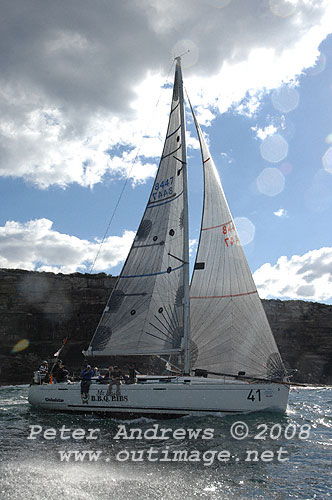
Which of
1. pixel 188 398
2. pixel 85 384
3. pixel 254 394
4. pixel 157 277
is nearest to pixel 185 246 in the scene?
pixel 157 277

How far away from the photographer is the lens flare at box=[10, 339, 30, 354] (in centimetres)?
3868

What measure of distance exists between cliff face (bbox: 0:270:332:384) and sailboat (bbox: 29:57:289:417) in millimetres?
24893

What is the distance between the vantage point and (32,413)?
1550cm

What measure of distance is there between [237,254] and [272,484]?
9.12 meters

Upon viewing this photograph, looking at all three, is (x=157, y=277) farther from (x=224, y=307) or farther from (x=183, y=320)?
(x=224, y=307)

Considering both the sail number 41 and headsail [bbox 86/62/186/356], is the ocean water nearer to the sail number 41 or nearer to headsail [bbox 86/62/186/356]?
the sail number 41

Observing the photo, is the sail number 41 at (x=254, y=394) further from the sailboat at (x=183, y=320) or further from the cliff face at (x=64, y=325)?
the cliff face at (x=64, y=325)

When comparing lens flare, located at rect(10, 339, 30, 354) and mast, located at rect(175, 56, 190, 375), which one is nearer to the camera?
mast, located at rect(175, 56, 190, 375)

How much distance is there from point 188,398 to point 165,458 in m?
3.70

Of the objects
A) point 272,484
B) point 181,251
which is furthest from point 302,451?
point 181,251

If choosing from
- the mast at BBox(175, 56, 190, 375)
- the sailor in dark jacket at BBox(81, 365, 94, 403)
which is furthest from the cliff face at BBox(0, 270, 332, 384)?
the mast at BBox(175, 56, 190, 375)

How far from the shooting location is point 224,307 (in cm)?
1503

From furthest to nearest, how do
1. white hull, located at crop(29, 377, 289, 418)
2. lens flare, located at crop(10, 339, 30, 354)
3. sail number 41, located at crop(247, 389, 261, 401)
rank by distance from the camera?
1. lens flare, located at crop(10, 339, 30, 354)
2. sail number 41, located at crop(247, 389, 261, 401)
3. white hull, located at crop(29, 377, 289, 418)

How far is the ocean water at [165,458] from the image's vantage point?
735cm
